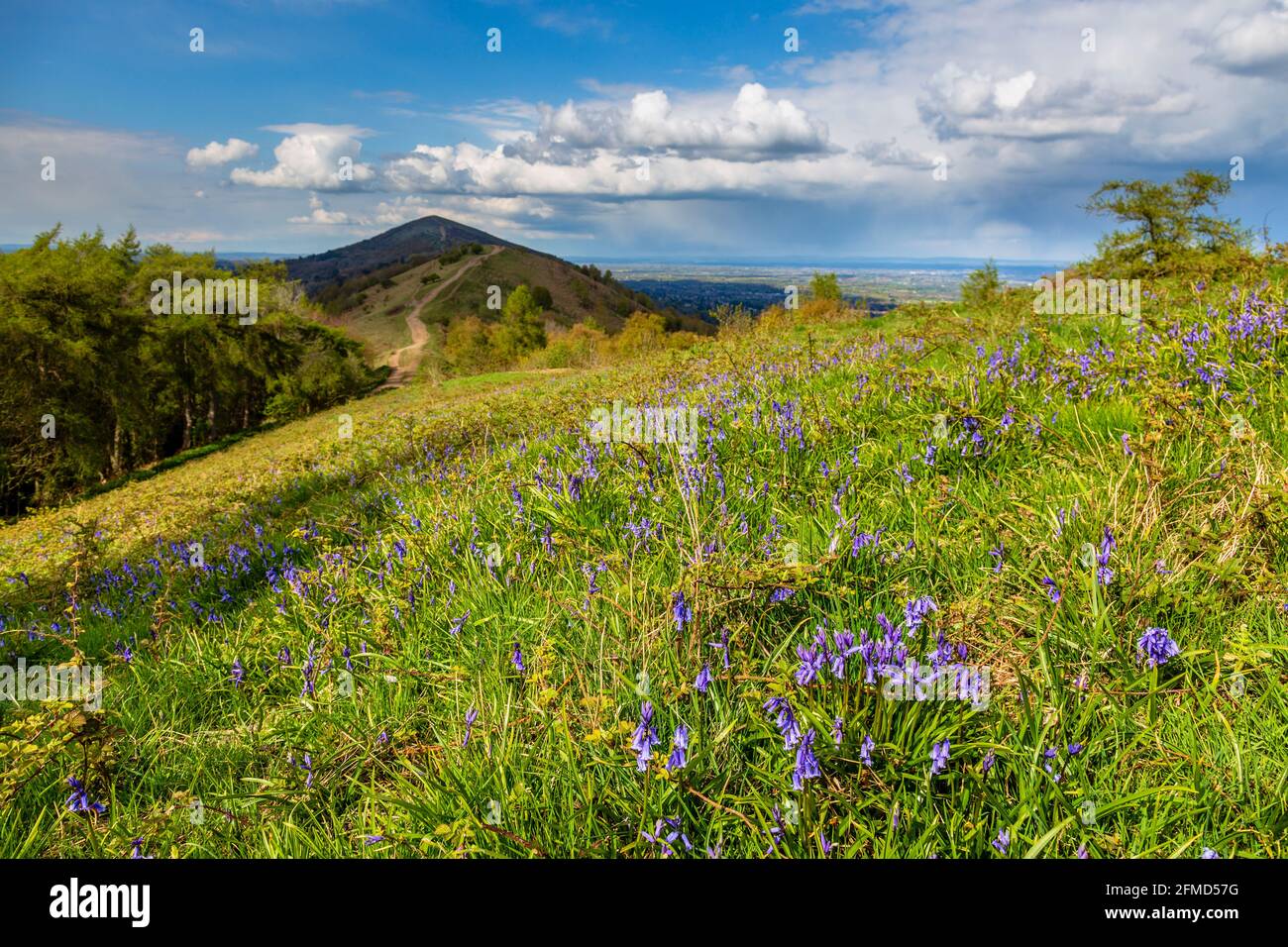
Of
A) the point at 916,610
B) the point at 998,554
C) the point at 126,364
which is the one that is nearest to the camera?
the point at 916,610

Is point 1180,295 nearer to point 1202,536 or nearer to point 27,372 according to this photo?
point 1202,536

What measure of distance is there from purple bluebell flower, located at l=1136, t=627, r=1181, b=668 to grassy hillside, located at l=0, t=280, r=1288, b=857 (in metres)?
0.01

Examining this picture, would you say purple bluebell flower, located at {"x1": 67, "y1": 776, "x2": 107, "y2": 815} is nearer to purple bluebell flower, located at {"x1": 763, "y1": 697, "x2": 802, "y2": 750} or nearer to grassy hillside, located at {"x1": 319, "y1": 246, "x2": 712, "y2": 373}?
→ purple bluebell flower, located at {"x1": 763, "y1": 697, "x2": 802, "y2": 750}

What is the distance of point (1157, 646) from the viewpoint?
218 cm

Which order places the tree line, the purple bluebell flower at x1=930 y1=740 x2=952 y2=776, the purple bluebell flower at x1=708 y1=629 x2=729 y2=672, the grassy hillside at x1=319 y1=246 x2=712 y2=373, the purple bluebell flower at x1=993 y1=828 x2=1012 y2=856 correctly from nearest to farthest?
the purple bluebell flower at x1=993 y1=828 x2=1012 y2=856
the purple bluebell flower at x1=930 y1=740 x2=952 y2=776
the purple bluebell flower at x1=708 y1=629 x2=729 y2=672
the tree line
the grassy hillside at x1=319 y1=246 x2=712 y2=373

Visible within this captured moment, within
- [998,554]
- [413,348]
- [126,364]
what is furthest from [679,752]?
[413,348]

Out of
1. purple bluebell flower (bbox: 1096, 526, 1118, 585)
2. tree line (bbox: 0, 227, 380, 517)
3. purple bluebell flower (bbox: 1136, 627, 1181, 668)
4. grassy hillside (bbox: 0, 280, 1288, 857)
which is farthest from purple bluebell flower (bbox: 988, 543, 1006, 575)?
tree line (bbox: 0, 227, 380, 517)

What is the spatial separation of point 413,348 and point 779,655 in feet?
477

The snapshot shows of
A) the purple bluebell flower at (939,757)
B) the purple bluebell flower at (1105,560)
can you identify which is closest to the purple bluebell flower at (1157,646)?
the purple bluebell flower at (1105,560)

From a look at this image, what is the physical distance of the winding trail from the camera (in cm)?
9250

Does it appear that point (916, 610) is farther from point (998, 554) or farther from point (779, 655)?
point (998, 554)

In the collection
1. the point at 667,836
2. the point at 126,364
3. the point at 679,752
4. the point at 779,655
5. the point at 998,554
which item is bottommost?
the point at 667,836

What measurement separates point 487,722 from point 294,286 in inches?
3010
